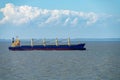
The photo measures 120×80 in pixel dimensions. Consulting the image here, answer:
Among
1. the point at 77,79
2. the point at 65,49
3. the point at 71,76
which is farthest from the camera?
the point at 65,49

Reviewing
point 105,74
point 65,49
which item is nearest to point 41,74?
point 105,74

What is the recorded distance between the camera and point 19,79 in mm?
47688

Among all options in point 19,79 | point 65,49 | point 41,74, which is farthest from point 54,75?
point 65,49

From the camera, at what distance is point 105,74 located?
52688mm

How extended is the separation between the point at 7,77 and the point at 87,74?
12.2 metres

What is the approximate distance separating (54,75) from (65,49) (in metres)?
85.1

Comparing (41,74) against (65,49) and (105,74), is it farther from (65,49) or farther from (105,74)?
(65,49)

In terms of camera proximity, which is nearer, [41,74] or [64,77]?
[64,77]

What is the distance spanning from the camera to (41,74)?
53031 millimetres

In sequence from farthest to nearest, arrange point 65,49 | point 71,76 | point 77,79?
point 65,49 → point 71,76 → point 77,79

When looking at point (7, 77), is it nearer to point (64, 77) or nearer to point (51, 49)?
point (64, 77)

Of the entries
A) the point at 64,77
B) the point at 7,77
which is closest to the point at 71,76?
the point at 64,77

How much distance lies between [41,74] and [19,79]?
6.03 meters

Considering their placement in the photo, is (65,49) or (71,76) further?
(65,49)
